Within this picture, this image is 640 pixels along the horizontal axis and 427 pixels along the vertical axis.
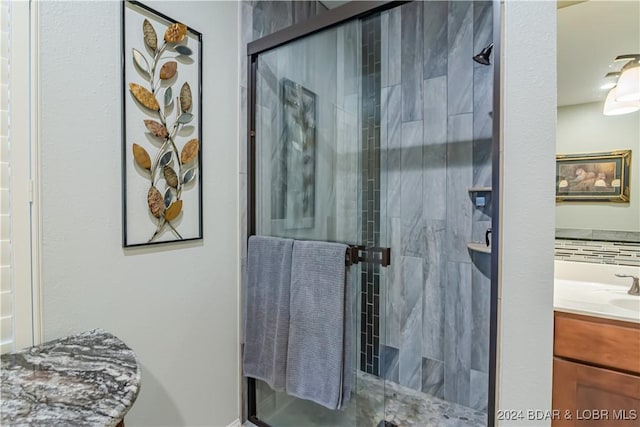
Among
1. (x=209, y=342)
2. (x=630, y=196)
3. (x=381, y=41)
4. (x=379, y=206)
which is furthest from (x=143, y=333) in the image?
(x=630, y=196)

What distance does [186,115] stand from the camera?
1518 mm

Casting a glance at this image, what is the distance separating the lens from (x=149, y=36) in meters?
1.37

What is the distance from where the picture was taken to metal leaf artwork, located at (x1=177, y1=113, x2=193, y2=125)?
1.49 metres

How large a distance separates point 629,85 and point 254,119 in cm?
183

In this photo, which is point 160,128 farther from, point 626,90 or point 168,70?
point 626,90

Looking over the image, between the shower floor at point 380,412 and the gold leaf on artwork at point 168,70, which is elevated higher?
the gold leaf on artwork at point 168,70

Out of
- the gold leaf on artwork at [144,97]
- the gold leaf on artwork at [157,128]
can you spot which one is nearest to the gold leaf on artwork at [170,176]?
the gold leaf on artwork at [157,128]

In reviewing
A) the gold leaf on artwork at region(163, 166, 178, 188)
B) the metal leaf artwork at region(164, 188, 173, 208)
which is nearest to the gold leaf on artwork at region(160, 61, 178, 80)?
the gold leaf on artwork at region(163, 166, 178, 188)

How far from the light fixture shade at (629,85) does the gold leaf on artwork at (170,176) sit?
2.12 meters

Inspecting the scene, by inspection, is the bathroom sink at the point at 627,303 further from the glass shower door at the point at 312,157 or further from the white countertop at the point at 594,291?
the glass shower door at the point at 312,157

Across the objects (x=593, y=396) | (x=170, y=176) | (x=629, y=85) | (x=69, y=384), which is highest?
(x=629, y=85)

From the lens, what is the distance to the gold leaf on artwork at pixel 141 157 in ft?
4.38

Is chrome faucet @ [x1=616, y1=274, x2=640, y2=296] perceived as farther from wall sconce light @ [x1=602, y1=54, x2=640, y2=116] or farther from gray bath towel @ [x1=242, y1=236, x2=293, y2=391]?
gray bath towel @ [x1=242, y1=236, x2=293, y2=391]

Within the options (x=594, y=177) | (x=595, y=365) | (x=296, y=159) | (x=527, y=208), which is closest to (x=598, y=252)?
(x=594, y=177)
